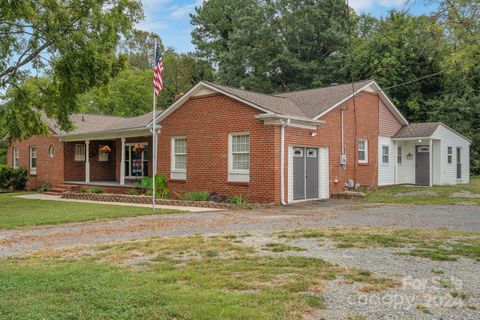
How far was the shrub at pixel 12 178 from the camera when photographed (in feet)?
89.9

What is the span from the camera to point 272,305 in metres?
4.49

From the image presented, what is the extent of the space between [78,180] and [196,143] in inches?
418

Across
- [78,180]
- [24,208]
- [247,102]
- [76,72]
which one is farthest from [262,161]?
[78,180]

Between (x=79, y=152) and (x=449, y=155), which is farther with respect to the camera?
(x=79, y=152)

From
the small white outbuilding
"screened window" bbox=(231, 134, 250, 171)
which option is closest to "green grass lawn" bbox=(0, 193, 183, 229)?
"screened window" bbox=(231, 134, 250, 171)

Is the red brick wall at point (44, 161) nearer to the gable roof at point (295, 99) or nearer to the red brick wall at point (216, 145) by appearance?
the red brick wall at point (216, 145)

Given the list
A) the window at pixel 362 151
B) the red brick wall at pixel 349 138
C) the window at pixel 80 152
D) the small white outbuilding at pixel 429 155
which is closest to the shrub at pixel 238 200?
the red brick wall at pixel 349 138

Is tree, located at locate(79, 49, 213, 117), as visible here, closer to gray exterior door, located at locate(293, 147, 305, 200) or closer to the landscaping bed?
the landscaping bed

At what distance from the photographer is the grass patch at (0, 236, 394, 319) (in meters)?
4.33

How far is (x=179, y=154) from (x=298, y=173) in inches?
216

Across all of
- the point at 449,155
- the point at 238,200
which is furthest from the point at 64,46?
the point at 449,155

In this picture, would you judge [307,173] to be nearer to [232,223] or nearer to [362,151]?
[362,151]

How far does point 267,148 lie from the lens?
16469 millimetres

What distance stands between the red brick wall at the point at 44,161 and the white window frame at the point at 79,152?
0.89 meters
